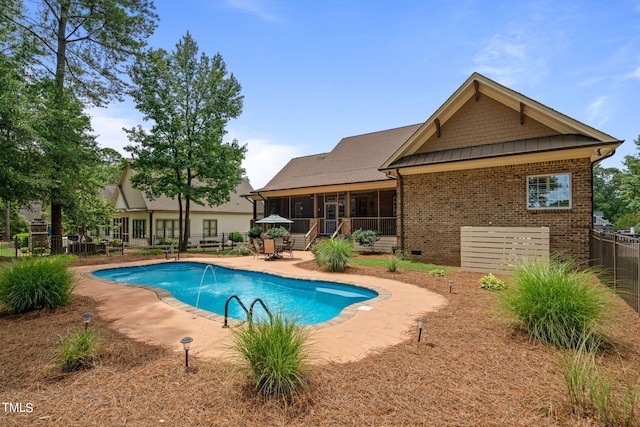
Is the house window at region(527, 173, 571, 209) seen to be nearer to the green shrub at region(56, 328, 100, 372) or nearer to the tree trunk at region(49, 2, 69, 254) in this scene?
the green shrub at region(56, 328, 100, 372)

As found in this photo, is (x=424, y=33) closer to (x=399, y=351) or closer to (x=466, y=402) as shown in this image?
(x=399, y=351)

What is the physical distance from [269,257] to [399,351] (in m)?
11.9

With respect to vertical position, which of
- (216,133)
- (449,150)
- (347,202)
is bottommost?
(347,202)

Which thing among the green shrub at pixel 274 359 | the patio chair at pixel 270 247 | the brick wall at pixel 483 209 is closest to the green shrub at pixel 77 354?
the green shrub at pixel 274 359

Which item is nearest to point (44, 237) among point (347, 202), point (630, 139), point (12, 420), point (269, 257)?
point (269, 257)

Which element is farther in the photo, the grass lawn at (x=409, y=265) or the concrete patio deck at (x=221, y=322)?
the grass lawn at (x=409, y=265)

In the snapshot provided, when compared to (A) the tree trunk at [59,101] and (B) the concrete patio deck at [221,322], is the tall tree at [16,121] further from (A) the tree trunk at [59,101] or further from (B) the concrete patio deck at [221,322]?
(B) the concrete patio deck at [221,322]

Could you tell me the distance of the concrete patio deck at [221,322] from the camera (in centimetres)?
462

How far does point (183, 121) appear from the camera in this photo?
2078 centimetres

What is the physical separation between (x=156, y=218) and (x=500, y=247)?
78.0 feet

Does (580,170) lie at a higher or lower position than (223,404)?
higher

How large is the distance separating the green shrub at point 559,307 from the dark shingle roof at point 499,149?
24.9 ft

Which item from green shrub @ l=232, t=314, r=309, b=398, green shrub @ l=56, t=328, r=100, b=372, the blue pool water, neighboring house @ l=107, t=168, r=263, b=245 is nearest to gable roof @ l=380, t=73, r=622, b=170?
the blue pool water

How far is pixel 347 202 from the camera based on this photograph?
64.2 ft
